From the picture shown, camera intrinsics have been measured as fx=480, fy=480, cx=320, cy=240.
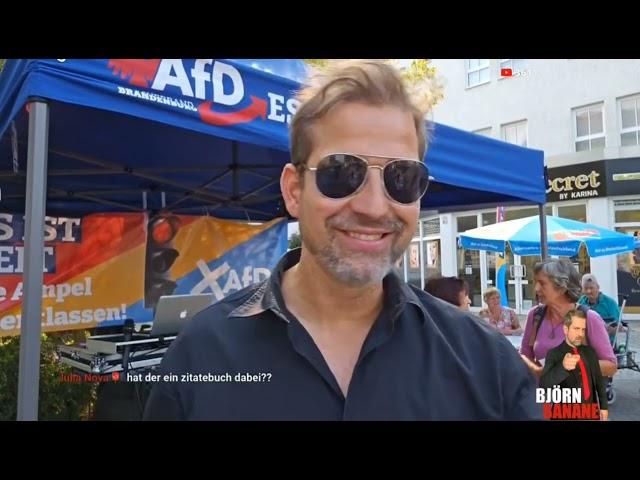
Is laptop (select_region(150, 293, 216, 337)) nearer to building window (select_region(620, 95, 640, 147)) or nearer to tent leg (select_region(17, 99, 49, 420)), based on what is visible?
tent leg (select_region(17, 99, 49, 420))

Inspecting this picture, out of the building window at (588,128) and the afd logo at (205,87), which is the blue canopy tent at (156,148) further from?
the building window at (588,128)

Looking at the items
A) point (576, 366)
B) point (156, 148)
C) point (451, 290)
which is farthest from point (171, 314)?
point (576, 366)

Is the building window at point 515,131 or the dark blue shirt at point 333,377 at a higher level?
the building window at point 515,131

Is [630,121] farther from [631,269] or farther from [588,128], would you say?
[631,269]

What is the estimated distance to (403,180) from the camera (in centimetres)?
121

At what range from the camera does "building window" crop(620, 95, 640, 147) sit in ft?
25.2

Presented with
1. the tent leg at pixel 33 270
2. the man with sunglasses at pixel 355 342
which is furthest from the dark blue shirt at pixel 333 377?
the tent leg at pixel 33 270

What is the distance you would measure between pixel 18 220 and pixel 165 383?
2721mm

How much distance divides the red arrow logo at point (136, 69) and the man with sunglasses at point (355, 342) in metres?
0.82

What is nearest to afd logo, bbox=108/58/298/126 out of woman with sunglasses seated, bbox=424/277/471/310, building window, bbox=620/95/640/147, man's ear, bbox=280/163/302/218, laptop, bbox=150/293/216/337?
man's ear, bbox=280/163/302/218

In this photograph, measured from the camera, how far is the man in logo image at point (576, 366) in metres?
2.30

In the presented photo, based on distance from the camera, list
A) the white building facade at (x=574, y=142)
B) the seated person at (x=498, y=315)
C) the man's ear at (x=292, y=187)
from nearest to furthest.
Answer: the man's ear at (x=292, y=187) → the seated person at (x=498, y=315) → the white building facade at (x=574, y=142)

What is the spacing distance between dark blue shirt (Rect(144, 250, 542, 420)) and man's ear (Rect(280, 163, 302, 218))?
0.89ft
